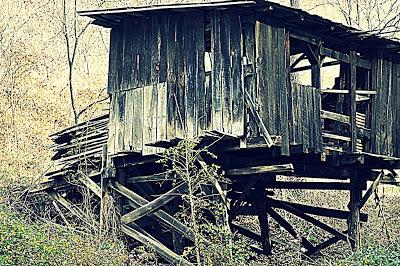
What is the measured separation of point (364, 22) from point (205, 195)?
3465 cm

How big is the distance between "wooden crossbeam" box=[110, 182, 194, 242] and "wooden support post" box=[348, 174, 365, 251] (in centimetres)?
395

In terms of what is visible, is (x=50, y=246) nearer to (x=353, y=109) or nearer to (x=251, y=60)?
(x=251, y=60)

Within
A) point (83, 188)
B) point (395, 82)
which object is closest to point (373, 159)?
point (395, 82)

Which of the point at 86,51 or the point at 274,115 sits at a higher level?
the point at 86,51

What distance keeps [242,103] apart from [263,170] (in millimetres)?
1347

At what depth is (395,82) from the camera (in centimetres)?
1652

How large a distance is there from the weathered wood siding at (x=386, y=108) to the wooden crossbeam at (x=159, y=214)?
455 centimetres

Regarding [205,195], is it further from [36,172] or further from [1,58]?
[1,58]

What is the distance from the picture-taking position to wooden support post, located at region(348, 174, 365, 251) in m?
16.1

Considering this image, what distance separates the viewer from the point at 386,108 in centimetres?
1617

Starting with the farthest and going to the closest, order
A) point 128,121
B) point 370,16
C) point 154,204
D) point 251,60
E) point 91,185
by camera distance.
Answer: point 370,16 < point 91,185 < point 128,121 < point 154,204 < point 251,60

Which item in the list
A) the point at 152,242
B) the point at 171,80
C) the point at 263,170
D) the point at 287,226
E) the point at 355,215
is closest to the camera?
the point at 263,170

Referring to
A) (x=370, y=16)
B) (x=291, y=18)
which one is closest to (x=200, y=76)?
(x=291, y=18)

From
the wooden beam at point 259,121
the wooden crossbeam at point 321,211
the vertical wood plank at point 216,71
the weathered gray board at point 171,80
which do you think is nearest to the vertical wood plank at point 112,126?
the weathered gray board at point 171,80
